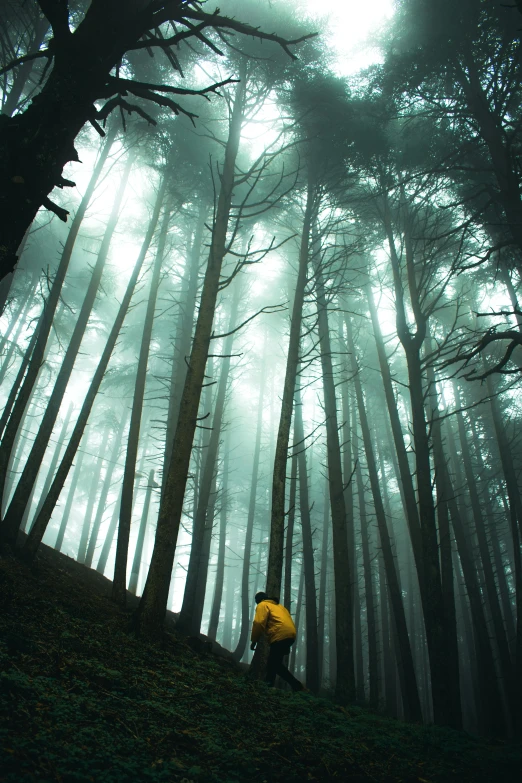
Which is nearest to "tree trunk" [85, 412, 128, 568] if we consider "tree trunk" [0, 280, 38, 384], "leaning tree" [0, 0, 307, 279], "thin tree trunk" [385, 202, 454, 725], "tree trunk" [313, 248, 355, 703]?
"tree trunk" [0, 280, 38, 384]

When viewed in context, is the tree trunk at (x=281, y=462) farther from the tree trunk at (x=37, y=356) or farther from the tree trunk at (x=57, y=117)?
the tree trunk at (x=57, y=117)

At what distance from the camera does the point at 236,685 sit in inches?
142

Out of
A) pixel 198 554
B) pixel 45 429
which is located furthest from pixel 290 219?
pixel 198 554

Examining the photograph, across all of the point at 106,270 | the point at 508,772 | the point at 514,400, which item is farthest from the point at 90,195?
the point at 514,400

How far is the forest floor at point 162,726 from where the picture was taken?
159 cm

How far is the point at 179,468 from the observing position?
481 centimetres

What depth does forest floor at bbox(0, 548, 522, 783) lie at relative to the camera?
159 cm

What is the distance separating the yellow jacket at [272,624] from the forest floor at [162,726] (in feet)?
3.60

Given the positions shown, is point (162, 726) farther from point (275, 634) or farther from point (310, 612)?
point (310, 612)

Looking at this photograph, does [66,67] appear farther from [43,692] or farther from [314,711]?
[314,711]

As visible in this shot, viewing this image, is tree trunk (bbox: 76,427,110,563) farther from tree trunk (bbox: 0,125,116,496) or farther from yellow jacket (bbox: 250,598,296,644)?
yellow jacket (bbox: 250,598,296,644)

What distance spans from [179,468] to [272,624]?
97.1 inches

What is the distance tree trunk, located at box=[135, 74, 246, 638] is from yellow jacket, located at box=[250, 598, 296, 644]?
4.72 ft

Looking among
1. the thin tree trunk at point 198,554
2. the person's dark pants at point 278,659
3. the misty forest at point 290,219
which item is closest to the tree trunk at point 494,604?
the misty forest at point 290,219
